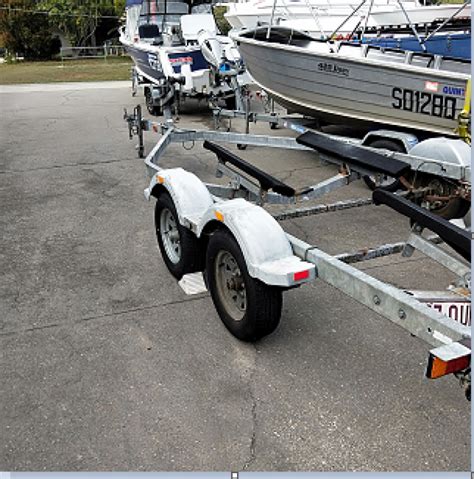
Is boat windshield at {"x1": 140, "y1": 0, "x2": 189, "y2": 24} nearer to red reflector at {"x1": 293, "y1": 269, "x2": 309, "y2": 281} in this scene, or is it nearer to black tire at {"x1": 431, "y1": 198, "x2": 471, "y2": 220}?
black tire at {"x1": 431, "y1": 198, "x2": 471, "y2": 220}

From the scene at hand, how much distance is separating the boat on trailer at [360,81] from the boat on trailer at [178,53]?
1.62m

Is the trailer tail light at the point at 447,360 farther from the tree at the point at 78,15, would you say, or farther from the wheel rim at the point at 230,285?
the tree at the point at 78,15

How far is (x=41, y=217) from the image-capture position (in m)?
6.29

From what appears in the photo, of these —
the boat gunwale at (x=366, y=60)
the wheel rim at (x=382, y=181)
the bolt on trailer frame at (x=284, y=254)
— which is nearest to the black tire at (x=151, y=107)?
the boat gunwale at (x=366, y=60)

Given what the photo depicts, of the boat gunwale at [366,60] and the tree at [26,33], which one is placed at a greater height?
the tree at [26,33]

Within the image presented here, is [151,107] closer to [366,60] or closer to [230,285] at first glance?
[366,60]

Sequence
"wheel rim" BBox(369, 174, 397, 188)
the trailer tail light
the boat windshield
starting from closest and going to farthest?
the trailer tail light → "wheel rim" BBox(369, 174, 397, 188) → the boat windshield

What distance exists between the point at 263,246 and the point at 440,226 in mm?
946

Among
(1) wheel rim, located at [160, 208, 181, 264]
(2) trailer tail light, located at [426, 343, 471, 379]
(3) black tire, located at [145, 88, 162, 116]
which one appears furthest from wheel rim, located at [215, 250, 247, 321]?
(3) black tire, located at [145, 88, 162, 116]

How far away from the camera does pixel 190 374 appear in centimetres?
341

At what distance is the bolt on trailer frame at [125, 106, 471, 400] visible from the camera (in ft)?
8.25

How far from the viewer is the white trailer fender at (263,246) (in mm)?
3078

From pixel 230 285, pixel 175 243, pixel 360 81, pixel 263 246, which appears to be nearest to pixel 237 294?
pixel 230 285

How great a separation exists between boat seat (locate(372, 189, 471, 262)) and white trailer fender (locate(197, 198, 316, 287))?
1.99 feet
